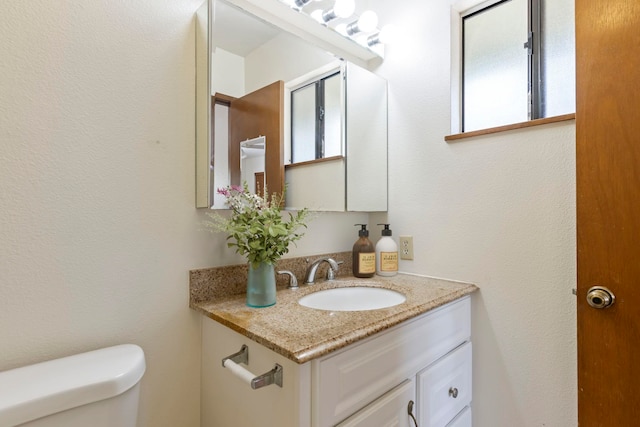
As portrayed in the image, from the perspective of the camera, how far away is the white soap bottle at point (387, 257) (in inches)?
54.1

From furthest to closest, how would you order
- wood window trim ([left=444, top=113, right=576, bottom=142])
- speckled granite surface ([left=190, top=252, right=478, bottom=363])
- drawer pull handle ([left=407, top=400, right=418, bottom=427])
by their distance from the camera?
wood window trim ([left=444, top=113, right=576, bottom=142]) → drawer pull handle ([left=407, top=400, right=418, bottom=427]) → speckled granite surface ([left=190, top=252, right=478, bottom=363])

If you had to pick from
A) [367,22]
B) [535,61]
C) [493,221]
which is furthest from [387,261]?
[367,22]

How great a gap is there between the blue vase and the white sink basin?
24 cm

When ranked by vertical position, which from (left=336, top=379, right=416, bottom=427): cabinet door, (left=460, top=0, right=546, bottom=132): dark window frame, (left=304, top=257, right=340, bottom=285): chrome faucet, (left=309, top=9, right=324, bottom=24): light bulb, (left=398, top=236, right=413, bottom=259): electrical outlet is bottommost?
(left=336, top=379, right=416, bottom=427): cabinet door

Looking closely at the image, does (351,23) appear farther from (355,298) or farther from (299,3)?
(355,298)

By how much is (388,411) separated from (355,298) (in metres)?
0.45

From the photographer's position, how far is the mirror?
0.98 meters

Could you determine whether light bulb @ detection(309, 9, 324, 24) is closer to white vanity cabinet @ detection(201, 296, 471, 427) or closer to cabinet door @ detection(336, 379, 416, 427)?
white vanity cabinet @ detection(201, 296, 471, 427)

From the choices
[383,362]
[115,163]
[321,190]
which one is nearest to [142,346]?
[115,163]

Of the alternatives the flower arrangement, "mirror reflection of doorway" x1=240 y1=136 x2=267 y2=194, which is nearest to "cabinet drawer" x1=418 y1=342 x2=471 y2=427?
the flower arrangement

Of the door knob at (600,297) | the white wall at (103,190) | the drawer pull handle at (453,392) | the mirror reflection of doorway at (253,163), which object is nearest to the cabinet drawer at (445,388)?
the drawer pull handle at (453,392)

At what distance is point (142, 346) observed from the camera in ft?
2.91

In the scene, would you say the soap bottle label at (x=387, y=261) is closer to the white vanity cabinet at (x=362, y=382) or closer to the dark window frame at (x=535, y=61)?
the white vanity cabinet at (x=362, y=382)

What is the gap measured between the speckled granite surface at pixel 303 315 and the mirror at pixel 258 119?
30 cm
